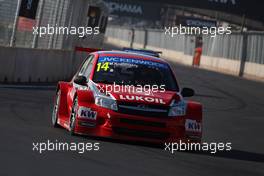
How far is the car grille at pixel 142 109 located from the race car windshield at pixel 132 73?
1.00 metres

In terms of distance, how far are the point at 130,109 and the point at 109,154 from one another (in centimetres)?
143

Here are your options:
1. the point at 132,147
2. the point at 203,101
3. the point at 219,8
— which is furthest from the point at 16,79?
the point at 219,8

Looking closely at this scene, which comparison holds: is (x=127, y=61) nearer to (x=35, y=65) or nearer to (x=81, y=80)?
(x=81, y=80)

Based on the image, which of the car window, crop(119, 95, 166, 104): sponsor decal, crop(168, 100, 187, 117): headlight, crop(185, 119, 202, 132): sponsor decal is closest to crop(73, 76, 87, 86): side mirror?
the car window

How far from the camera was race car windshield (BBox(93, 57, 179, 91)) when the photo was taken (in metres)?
12.7

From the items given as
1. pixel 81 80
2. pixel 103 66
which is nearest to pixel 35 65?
pixel 103 66

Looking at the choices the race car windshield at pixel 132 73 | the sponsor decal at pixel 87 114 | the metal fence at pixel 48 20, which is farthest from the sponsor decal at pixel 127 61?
the metal fence at pixel 48 20

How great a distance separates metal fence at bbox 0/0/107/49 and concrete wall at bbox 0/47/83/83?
0.54m

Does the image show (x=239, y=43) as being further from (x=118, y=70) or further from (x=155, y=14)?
(x=155, y=14)

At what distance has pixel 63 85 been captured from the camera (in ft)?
44.3

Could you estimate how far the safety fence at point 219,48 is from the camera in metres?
46.7

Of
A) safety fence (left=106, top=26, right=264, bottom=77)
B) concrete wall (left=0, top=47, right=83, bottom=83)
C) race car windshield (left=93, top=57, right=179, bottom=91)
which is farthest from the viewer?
safety fence (left=106, top=26, right=264, bottom=77)

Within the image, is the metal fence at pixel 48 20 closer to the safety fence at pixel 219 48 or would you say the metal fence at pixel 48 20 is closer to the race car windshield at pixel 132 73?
the race car windshield at pixel 132 73

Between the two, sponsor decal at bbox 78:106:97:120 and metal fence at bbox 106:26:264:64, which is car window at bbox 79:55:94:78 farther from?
metal fence at bbox 106:26:264:64
